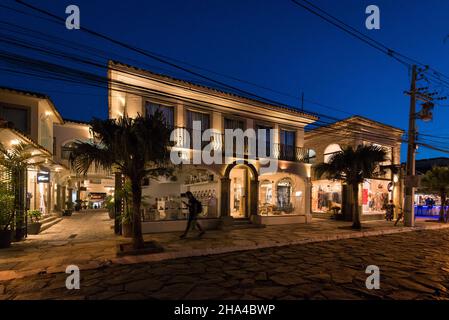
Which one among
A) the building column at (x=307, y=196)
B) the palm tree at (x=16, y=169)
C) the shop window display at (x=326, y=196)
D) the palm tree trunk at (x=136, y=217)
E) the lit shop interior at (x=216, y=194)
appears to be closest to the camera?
the palm tree trunk at (x=136, y=217)

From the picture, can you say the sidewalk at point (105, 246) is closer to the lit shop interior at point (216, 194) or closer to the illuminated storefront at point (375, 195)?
the lit shop interior at point (216, 194)

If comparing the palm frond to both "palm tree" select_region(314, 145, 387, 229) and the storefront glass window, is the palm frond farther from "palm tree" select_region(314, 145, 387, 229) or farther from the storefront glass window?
the storefront glass window

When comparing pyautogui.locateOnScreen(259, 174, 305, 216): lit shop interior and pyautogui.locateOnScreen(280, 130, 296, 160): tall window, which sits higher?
pyautogui.locateOnScreen(280, 130, 296, 160): tall window

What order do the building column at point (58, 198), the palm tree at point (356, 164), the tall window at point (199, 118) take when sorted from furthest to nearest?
the building column at point (58, 198) → the palm tree at point (356, 164) → the tall window at point (199, 118)

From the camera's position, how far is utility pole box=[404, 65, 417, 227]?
53.6ft

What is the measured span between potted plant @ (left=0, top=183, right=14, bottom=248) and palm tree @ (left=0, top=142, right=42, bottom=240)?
1.02 feet

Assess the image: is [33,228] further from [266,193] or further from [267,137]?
[266,193]

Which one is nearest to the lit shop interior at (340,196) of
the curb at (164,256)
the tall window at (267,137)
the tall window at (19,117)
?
the curb at (164,256)

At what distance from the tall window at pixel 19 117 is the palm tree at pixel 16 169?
5.52 metres

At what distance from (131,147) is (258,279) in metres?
4.94

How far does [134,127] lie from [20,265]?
4494 mm

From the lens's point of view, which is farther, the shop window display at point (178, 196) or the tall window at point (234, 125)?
the tall window at point (234, 125)

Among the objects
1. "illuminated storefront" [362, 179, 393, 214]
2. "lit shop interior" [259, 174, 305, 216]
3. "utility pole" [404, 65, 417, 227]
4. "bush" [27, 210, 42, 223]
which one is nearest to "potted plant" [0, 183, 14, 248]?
"bush" [27, 210, 42, 223]

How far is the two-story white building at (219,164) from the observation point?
1216cm
